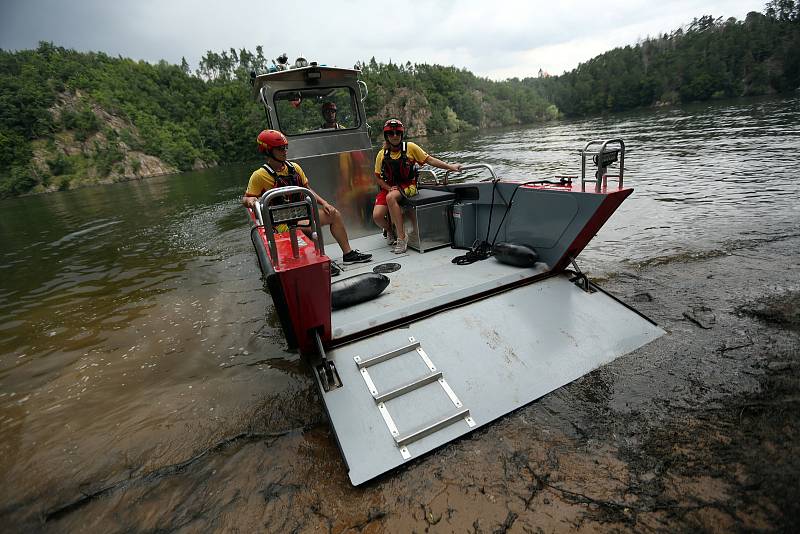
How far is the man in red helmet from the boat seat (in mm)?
125

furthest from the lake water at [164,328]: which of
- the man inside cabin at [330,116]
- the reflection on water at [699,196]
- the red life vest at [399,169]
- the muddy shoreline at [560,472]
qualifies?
the man inside cabin at [330,116]

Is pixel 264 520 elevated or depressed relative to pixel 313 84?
depressed

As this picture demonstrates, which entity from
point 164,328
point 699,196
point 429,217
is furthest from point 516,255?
point 699,196

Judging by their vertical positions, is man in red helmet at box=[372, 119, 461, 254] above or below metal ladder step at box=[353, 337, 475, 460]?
above

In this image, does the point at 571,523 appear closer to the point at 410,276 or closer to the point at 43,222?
the point at 410,276

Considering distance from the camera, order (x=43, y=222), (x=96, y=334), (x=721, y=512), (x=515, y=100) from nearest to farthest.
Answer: (x=721, y=512) < (x=96, y=334) < (x=43, y=222) < (x=515, y=100)

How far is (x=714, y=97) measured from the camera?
58375 mm

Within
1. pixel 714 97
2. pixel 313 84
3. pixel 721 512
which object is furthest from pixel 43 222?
pixel 714 97

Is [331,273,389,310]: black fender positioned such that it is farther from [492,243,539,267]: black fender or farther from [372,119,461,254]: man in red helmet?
[372,119,461,254]: man in red helmet

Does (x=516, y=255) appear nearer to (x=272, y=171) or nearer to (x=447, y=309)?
(x=447, y=309)

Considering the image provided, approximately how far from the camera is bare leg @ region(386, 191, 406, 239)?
189 inches

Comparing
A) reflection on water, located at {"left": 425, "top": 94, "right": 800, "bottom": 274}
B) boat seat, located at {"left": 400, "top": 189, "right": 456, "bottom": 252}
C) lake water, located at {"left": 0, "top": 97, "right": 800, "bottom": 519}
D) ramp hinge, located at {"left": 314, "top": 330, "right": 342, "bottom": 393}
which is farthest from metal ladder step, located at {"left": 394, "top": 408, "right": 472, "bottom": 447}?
reflection on water, located at {"left": 425, "top": 94, "right": 800, "bottom": 274}

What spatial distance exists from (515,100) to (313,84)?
4136 inches

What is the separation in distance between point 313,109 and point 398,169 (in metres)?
1.80
